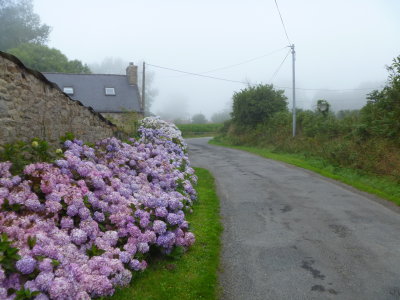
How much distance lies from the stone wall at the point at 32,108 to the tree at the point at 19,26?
70.2 m

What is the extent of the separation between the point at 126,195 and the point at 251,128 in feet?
90.5

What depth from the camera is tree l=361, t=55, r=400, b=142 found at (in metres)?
15.7

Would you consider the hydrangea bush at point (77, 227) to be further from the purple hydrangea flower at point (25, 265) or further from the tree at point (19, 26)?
the tree at point (19, 26)

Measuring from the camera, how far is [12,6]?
2916 inches

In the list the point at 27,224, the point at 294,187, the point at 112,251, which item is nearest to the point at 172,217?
the point at 112,251

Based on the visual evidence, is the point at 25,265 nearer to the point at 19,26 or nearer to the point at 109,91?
the point at 109,91

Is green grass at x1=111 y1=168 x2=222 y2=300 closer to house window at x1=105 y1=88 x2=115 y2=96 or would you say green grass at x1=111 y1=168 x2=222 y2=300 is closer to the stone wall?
the stone wall

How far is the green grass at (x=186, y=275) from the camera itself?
15.8 ft

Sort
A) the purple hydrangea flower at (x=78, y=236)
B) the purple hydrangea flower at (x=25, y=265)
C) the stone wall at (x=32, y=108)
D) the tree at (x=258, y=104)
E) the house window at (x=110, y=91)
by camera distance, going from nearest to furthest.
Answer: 1. the purple hydrangea flower at (x=25, y=265)
2. the purple hydrangea flower at (x=78, y=236)
3. the stone wall at (x=32, y=108)
4. the tree at (x=258, y=104)
5. the house window at (x=110, y=91)

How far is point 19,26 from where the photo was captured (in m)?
71.6

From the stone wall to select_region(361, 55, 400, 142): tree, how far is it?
12.8m

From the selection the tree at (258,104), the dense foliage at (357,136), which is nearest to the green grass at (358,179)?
the dense foliage at (357,136)

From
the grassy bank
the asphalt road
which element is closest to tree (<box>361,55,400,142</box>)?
the asphalt road

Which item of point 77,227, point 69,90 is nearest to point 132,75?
point 69,90
